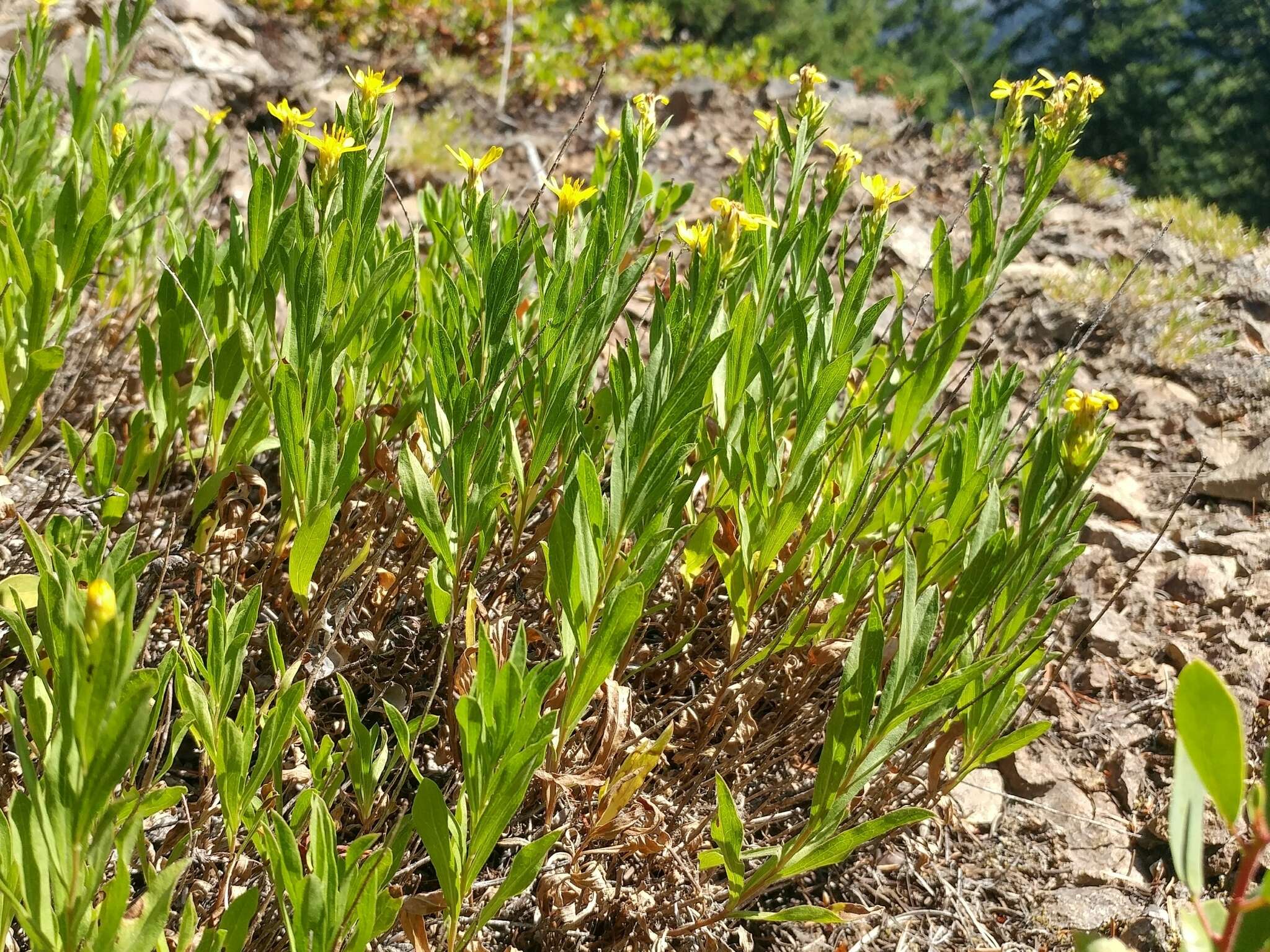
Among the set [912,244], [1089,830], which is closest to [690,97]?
[912,244]

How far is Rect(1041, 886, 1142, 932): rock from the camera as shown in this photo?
1.73 m

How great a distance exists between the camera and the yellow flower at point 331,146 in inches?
60.8

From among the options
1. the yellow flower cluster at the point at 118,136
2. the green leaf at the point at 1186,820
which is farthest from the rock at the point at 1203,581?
the yellow flower cluster at the point at 118,136

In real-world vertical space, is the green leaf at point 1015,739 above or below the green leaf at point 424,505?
below

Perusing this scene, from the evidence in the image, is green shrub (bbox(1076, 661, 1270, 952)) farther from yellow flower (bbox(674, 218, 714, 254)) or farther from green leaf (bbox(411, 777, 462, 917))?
yellow flower (bbox(674, 218, 714, 254))

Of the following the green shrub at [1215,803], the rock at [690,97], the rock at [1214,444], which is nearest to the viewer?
the green shrub at [1215,803]

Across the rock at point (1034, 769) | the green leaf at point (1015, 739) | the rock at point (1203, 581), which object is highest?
the green leaf at point (1015, 739)

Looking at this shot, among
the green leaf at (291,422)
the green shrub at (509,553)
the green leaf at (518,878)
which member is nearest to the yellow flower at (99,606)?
the green shrub at (509,553)

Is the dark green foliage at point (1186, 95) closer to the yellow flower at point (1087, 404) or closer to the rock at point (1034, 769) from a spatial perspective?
the rock at point (1034, 769)

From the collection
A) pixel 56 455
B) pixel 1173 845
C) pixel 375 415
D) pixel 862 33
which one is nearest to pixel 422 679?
pixel 375 415

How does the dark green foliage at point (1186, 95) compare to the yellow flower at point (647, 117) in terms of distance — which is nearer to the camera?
the yellow flower at point (647, 117)

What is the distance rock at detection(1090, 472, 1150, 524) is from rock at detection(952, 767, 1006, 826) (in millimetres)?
1030

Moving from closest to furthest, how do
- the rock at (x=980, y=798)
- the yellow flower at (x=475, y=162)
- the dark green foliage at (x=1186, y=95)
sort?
the yellow flower at (x=475, y=162) → the rock at (x=980, y=798) → the dark green foliage at (x=1186, y=95)

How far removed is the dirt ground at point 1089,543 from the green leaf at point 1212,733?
0.70m
